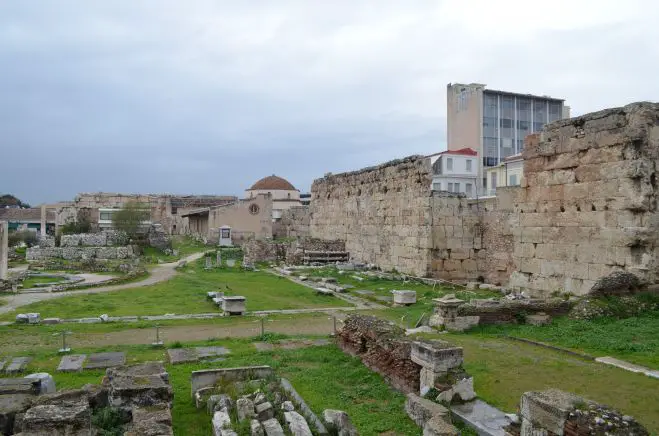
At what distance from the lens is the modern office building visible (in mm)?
47281

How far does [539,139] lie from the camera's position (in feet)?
52.3

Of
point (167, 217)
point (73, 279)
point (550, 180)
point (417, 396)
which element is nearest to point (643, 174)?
point (550, 180)

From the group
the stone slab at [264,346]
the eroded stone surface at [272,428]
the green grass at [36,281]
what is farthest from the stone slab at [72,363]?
the green grass at [36,281]

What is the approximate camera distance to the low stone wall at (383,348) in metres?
8.57

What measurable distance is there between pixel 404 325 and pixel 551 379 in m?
5.67

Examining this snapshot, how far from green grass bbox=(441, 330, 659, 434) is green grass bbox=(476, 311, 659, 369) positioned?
0.62 meters

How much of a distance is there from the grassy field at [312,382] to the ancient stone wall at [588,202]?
7493 millimetres

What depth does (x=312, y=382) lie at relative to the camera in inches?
353

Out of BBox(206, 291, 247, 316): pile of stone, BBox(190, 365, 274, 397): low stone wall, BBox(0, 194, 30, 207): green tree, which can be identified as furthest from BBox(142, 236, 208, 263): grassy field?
BBox(0, 194, 30, 207): green tree

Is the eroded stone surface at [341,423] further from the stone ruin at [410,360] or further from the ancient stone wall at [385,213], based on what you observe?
the ancient stone wall at [385,213]

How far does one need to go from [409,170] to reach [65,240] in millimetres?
22563

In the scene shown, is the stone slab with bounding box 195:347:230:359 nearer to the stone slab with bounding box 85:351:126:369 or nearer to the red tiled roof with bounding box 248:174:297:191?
the stone slab with bounding box 85:351:126:369

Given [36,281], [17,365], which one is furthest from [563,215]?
[36,281]

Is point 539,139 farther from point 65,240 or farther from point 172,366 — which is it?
point 65,240
